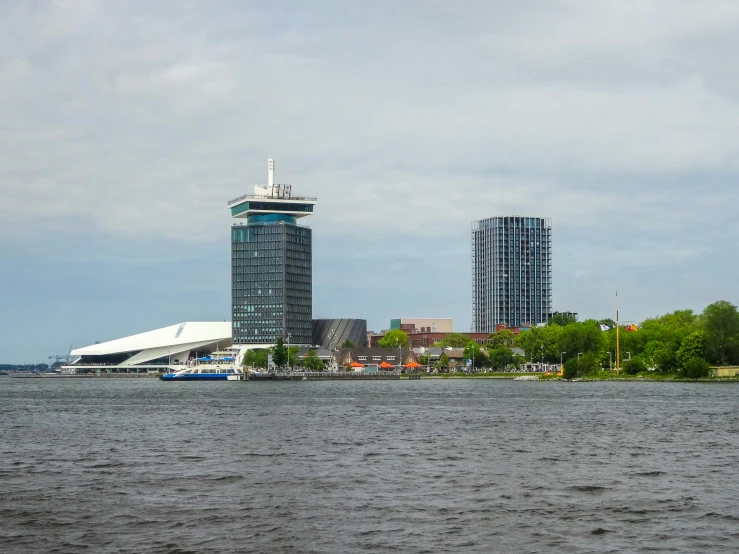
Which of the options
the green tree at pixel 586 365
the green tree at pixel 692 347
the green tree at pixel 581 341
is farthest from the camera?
the green tree at pixel 581 341

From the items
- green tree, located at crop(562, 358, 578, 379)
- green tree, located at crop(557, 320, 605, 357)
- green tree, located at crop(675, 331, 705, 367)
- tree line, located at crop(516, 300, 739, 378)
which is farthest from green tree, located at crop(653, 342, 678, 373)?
green tree, located at crop(557, 320, 605, 357)

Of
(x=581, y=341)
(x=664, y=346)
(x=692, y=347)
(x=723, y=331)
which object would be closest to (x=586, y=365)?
(x=664, y=346)

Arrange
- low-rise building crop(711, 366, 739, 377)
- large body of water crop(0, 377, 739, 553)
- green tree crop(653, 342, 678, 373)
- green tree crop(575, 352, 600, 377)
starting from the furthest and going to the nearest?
green tree crop(575, 352, 600, 377), green tree crop(653, 342, 678, 373), low-rise building crop(711, 366, 739, 377), large body of water crop(0, 377, 739, 553)

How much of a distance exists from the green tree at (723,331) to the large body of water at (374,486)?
259 ft

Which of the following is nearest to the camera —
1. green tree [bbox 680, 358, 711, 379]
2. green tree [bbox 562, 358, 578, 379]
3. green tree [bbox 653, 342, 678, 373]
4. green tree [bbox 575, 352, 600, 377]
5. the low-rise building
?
green tree [bbox 680, 358, 711, 379]

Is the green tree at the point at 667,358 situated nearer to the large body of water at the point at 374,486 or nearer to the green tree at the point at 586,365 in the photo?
the green tree at the point at 586,365

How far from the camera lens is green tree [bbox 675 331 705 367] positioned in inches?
5478

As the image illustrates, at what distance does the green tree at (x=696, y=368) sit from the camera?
134750 mm

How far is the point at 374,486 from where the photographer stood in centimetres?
3409

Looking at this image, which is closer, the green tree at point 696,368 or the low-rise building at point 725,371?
the green tree at point 696,368

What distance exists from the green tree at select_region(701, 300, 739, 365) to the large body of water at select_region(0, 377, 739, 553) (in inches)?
3106

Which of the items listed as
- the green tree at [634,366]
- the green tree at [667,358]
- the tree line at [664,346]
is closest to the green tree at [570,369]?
the tree line at [664,346]

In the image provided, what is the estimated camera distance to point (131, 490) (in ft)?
110

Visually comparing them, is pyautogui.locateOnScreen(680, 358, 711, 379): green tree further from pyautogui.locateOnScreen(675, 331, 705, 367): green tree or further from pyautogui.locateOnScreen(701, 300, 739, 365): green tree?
pyautogui.locateOnScreen(701, 300, 739, 365): green tree
